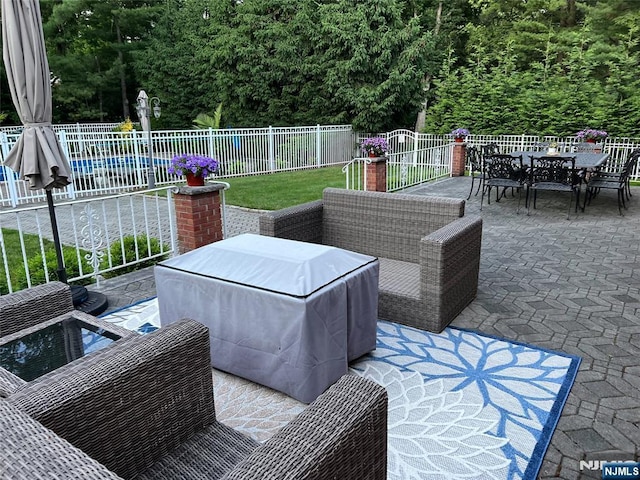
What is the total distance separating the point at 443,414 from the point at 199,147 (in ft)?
34.3

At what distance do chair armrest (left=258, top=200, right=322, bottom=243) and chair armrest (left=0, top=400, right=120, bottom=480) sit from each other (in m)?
2.78

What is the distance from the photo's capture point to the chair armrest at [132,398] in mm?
1339

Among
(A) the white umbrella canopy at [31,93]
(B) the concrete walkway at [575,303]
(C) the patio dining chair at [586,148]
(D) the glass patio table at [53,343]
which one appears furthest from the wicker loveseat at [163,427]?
(C) the patio dining chair at [586,148]

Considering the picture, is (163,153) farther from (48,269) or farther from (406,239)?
(406,239)

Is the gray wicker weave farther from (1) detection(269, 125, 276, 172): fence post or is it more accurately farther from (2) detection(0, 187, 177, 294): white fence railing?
(1) detection(269, 125, 276, 172): fence post

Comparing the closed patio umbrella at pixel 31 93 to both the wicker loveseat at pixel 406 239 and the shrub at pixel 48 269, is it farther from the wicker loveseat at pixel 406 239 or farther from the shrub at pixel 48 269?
the wicker loveseat at pixel 406 239

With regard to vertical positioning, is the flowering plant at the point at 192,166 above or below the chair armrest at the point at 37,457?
above

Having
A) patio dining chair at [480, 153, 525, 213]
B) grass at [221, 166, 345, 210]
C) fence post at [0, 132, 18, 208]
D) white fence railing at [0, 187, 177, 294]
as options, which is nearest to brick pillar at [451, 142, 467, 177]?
grass at [221, 166, 345, 210]

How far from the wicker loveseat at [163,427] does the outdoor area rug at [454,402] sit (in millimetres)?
768

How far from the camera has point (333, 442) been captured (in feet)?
3.82

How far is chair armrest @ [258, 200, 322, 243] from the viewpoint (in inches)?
149

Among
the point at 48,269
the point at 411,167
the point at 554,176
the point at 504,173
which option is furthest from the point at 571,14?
the point at 48,269

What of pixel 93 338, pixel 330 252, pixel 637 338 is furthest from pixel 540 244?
pixel 93 338

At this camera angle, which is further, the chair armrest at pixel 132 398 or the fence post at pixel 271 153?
the fence post at pixel 271 153
